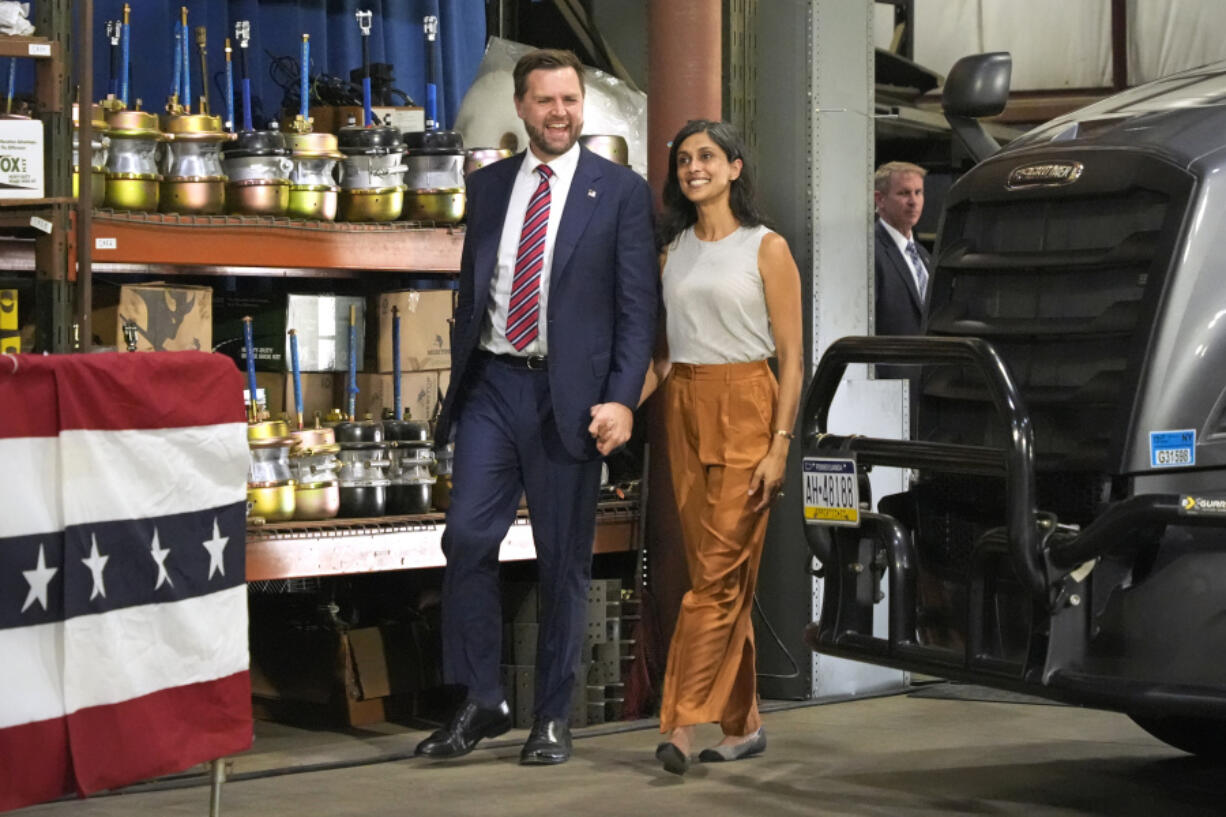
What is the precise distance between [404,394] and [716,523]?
5.41 ft

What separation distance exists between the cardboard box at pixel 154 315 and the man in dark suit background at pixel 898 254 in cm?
256

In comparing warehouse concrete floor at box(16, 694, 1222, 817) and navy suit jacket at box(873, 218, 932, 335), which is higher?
navy suit jacket at box(873, 218, 932, 335)

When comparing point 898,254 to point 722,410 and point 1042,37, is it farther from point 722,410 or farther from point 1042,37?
point 1042,37

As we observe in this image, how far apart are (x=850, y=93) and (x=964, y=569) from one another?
263 cm

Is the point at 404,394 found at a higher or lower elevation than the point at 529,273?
lower

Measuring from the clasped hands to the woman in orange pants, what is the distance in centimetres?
13

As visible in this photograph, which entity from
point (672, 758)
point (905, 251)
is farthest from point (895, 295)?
point (672, 758)

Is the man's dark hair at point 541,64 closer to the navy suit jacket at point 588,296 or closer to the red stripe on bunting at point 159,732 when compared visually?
the navy suit jacket at point 588,296

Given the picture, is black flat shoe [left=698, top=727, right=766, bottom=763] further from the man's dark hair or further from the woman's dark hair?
the man's dark hair

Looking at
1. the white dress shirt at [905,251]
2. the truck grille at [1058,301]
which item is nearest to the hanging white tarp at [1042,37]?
the white dress shirt at [905,251]

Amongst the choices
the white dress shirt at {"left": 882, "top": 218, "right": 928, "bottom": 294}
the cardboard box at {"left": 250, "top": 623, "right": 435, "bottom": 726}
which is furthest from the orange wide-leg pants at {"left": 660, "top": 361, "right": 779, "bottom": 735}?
the white dress shirt at {"left": 882, "top": 218, "right": 928, "bottom": 294}

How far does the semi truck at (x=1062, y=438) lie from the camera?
390cm

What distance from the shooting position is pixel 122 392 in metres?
3.75

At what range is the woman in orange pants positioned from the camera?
5062 millimetres
